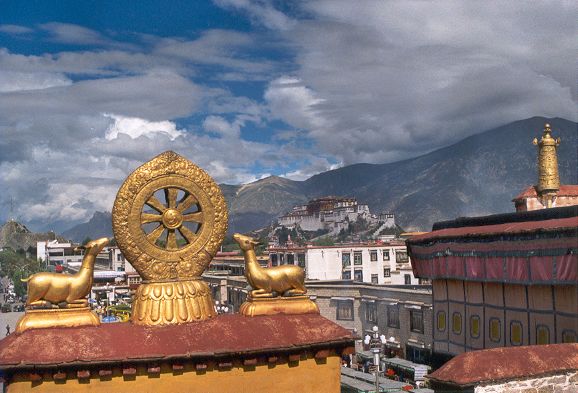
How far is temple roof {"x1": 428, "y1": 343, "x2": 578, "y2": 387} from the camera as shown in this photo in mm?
10344

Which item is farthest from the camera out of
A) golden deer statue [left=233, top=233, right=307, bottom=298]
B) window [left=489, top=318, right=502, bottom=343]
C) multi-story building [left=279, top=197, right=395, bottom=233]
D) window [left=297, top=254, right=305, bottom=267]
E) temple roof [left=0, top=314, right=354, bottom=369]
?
multi-story building [left=279, top=197, right=395, bottom=233]

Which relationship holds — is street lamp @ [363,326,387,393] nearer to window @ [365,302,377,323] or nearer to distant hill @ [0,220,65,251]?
window @ [365,302,377,323]

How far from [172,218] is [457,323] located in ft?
35.0

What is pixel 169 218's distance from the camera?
475 inches

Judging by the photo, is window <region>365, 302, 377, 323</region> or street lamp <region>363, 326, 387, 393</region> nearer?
street lamp <region>363, 326, 387, 393</region>

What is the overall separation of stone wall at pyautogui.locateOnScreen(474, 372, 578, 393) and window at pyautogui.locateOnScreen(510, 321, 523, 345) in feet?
18.0

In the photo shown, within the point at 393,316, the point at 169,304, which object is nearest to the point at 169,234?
the point at 169,304

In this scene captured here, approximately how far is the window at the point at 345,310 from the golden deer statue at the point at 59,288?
31659mm

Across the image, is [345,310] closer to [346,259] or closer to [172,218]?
[346,259]

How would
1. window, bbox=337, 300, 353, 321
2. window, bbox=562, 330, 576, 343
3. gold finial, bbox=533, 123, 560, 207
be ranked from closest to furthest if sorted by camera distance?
1. window, bbox=562, 330, 576, 343
2. gold finial, bbox=533, 123, 560, 207
3. window, bbox=337, 300, 353, 321

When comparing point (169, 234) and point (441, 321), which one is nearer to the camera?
point (169, 234)

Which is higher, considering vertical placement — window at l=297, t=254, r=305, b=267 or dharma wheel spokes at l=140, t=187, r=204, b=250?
dharma wheel spokes at l=140, t=187, r=204, b=250

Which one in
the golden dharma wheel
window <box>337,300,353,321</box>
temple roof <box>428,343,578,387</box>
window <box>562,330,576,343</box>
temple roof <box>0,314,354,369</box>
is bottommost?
window <box>337,300,353,321</box>

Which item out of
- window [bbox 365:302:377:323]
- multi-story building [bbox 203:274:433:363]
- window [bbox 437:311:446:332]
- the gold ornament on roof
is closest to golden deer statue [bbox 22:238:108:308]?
the gold ornament on roof
